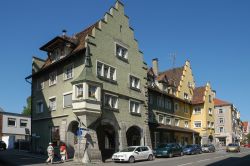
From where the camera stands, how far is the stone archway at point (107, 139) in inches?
1479

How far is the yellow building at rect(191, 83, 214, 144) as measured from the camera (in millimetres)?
67188

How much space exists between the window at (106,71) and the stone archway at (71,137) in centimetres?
599

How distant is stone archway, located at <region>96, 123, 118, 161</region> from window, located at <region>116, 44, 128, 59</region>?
8611 millimetres

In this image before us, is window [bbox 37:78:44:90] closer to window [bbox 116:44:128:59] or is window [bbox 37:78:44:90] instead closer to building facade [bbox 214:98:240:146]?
window [bbox 116:44:128:59]

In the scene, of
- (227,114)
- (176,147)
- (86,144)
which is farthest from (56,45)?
(227,114)

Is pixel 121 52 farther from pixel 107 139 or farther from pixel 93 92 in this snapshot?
pixel 107 139

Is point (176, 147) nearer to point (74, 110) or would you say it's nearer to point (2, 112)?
point (74, 110)

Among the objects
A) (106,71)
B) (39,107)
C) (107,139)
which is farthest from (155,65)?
(107,139)

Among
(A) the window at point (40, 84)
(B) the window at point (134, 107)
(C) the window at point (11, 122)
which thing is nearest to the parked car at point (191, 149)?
(B) the window at point (134, 107)

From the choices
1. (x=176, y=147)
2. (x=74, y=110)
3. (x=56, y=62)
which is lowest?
(x=176, y=147)

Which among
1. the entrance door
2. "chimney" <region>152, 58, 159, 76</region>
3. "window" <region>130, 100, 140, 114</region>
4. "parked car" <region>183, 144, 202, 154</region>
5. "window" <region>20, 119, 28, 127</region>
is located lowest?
"parked car" <region>183, 144, 202, 154</region>

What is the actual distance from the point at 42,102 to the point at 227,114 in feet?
222

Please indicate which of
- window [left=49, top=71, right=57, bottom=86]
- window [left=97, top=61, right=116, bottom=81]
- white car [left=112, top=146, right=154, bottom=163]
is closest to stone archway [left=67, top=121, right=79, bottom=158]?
white car [left=112, top=146, right=154, bottom=163]

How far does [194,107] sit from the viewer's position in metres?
69.1
